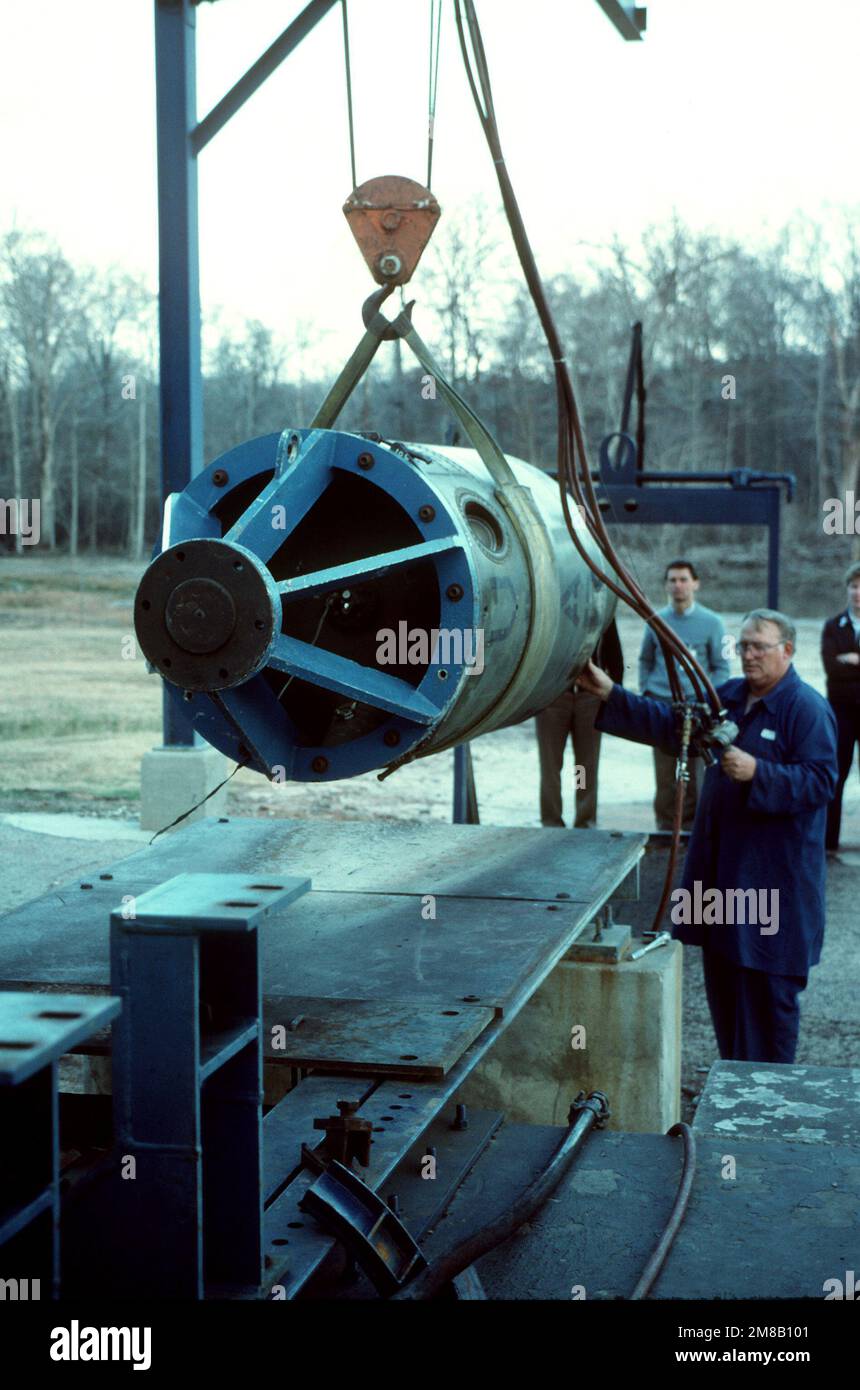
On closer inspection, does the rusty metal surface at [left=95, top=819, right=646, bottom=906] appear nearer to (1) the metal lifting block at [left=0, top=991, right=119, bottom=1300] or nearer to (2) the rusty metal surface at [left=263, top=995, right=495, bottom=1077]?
(2) the rusty metal surface at [left=263, top=995, right=495, bottom=1077]

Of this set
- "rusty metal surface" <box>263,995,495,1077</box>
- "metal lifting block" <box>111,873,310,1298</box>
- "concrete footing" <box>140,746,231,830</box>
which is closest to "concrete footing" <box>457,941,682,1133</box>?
"rusty metal surface" <box>263,995,495,1077</box>

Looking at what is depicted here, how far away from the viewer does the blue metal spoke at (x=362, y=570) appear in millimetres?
3479

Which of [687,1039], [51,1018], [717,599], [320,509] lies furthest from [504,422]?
[51,1018]

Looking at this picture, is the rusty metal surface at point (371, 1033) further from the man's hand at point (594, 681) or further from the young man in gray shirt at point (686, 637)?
the young man in gray shirt at point (686, 637)

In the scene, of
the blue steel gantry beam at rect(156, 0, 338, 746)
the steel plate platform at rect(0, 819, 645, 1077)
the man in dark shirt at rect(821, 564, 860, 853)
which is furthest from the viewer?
the man in dark shirt at rect(821, 564, 860, 853)

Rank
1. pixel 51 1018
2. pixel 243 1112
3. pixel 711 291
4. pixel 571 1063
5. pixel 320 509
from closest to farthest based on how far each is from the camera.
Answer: pixel 51 1018 < pixel 243 1112 < pixel 320 509 < pixel 571 1063 < pixel 711 291

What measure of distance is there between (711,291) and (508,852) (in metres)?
37.1

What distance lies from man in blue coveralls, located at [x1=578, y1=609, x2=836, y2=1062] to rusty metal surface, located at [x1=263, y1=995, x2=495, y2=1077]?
7.25ft

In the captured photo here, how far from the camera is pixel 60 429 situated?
33938mm

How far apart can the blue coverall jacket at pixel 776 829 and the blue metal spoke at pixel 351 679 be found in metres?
1.92

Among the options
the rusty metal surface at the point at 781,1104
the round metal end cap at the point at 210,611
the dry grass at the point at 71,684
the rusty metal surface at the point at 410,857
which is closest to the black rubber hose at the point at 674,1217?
the rusty metal surface at the point at 781,1104

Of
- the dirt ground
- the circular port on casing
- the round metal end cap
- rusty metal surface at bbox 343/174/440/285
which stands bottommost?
the dirt ground

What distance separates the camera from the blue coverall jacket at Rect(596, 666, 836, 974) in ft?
17.2
